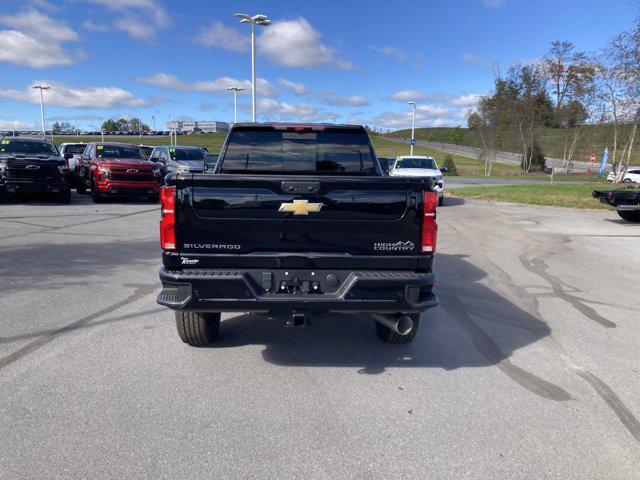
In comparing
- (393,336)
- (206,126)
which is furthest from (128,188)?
(206,126)

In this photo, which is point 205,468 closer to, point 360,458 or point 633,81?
point 360,458

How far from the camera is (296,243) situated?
390cm

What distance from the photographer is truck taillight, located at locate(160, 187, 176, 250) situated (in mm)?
3832

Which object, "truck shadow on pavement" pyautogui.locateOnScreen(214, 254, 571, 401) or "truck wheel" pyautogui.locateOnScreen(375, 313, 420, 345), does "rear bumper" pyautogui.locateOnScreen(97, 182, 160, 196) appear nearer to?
"truck shadow on pavement" pyautogui.locateOnScreen(214, 254, 571, 401)

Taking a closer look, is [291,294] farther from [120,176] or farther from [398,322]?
[120,176]

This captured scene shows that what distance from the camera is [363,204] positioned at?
3879 mm

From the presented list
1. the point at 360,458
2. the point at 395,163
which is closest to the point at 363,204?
the point at 360,458

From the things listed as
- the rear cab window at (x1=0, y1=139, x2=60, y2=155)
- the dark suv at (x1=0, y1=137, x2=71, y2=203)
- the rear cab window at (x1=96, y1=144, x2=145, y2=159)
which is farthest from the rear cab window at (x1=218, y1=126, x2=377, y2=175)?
the rear cab window at (x1=96, y1=144, x2=145, y2=159)

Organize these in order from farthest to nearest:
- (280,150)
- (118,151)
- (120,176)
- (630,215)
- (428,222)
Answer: (118,151) < (120,176) < (630,215) < (280,150) < (428,222)

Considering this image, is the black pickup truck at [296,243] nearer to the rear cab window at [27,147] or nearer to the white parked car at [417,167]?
the rear cab window at [27,147]

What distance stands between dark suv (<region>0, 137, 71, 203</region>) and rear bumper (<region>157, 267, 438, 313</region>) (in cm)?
1386

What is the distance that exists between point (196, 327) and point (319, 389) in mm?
1312

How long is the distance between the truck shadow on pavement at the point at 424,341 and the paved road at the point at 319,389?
0.07 feet

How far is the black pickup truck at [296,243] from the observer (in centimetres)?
384
